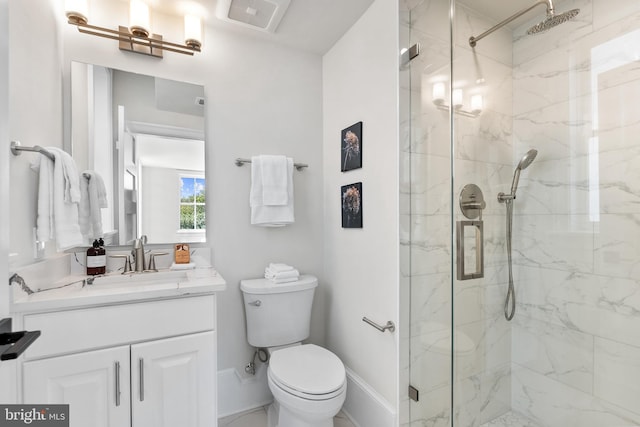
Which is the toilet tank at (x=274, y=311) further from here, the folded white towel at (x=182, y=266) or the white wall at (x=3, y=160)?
the white wall at (x=3, y=160)

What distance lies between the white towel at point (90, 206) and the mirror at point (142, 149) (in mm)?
39

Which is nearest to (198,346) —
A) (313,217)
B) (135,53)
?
(313,217)

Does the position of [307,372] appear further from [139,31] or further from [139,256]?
[139,31]

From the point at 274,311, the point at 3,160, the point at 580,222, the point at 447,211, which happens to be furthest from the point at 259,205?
the point at 580,222

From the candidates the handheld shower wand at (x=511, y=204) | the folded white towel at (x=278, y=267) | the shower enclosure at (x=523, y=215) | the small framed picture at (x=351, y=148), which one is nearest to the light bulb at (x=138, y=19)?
the small framed picture at (x=351, y=148)

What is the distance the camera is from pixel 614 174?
52.1 inches

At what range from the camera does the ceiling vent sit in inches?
64.9

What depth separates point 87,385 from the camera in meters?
1.18

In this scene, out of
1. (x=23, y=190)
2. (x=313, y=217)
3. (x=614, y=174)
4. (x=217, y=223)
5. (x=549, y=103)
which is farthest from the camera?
(x=313, y=217)

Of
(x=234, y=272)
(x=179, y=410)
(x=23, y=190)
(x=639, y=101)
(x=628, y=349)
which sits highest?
(x=639, y=101)

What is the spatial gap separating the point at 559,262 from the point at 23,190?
2.41 m

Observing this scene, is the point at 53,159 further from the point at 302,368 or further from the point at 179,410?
the point at 302,368

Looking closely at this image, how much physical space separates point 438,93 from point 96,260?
6.12 ft

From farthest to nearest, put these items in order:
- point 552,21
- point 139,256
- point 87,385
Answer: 1. point 139,256
2. point 552,21
3. point 87,385
